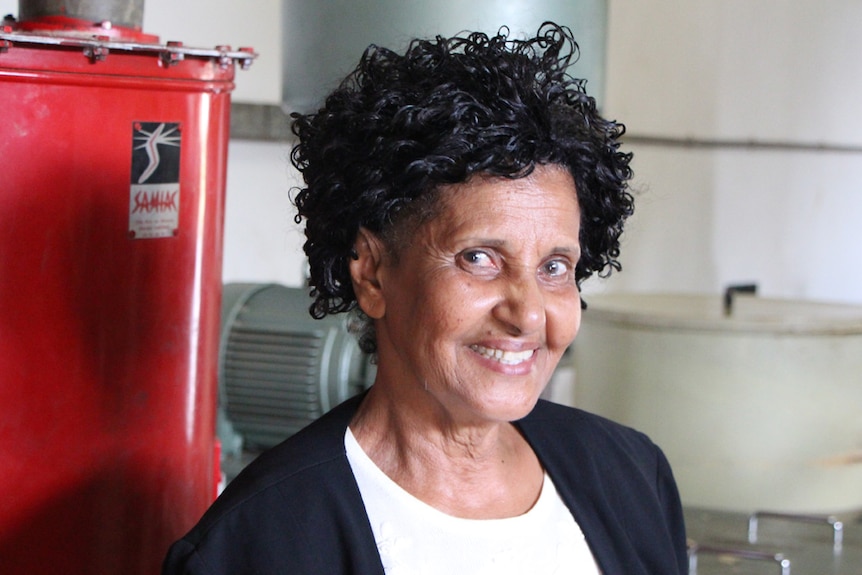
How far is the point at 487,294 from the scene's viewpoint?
1.22m

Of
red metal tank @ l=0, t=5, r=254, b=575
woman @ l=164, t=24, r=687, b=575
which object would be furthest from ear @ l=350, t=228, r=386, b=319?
red metal tank @ l=0, t=5, r=254, b=575

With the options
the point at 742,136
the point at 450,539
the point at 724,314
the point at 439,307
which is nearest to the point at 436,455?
the point at 450,539

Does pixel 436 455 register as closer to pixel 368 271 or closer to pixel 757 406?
pixel 368 271

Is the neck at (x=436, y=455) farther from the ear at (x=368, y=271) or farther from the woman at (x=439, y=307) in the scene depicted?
the ear at (x=368, y=271)

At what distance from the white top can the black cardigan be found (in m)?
0.03

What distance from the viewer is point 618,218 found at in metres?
1.44

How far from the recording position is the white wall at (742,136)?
16.7 ft

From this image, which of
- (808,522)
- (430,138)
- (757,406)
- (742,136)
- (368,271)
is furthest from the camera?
(742,136)

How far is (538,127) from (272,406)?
1.38 meters

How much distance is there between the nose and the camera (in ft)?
3.97

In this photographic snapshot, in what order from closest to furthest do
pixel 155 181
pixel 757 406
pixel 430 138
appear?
1. pixel 430 138
2. pixel 155 181
3. pixel 757 406

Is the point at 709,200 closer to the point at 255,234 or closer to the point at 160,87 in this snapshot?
the point at 255,234

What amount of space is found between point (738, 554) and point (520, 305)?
47.3 inches

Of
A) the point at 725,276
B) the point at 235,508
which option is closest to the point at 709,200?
the point at 725,276
